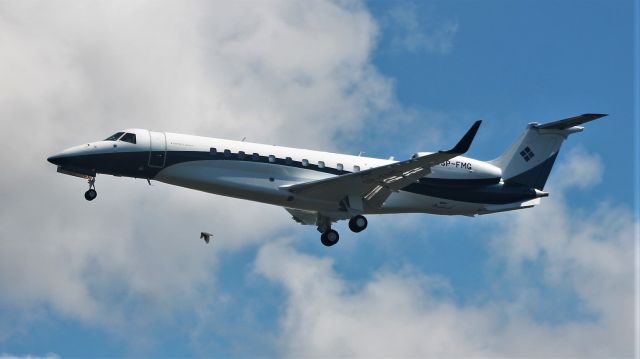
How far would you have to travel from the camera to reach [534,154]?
44.0m

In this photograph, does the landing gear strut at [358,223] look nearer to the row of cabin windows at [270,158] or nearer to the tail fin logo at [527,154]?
the row of cabin windows at [270,158]

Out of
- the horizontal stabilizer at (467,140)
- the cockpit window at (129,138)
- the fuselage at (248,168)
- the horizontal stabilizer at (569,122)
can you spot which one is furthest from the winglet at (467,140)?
the cockpit window at (129,138)

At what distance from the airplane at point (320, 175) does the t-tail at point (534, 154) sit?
2.2 inches

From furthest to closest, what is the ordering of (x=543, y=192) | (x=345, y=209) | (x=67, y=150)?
(x=543, y=192)
(x=345, y=209)
(x=67, y=150)

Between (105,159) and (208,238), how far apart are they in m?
4.46

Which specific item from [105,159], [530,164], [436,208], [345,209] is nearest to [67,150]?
[105,159]

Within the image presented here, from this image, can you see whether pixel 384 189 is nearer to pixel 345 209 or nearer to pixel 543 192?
pixel 345 209

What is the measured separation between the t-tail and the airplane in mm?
56

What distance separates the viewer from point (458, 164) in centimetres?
4138

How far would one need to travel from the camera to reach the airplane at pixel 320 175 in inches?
1480

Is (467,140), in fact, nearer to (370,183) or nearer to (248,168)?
(370,183)

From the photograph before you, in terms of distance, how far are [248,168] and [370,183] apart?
14.1ft

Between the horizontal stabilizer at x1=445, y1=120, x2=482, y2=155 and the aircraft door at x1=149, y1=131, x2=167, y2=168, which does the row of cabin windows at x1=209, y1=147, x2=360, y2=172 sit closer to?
the aircraft door at x1=149, y1=131, x2=167, y2=168

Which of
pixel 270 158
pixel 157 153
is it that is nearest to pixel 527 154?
pixel 270 158
